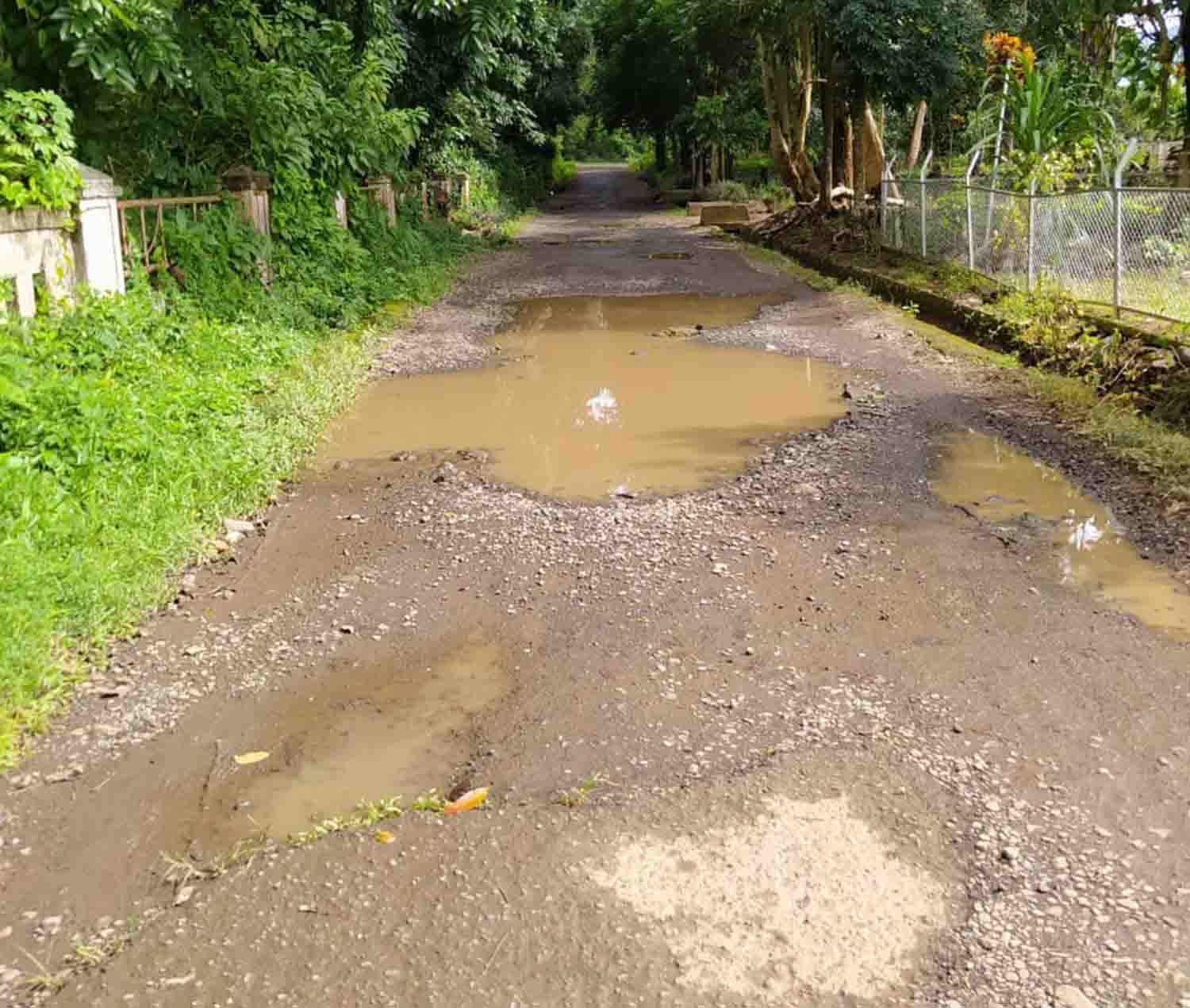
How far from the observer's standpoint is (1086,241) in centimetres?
1066

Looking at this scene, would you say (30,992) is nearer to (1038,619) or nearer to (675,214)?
(1038,619)

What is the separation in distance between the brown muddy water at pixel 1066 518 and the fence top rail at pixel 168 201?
21.5 ft

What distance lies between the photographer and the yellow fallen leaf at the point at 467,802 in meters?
3.60

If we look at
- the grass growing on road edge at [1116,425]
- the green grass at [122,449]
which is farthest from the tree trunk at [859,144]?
the green grass at [122,449]

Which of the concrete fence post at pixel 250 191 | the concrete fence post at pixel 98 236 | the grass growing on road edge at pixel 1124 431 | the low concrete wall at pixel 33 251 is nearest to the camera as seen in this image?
the grass growing on road edge at pixel 1124 431

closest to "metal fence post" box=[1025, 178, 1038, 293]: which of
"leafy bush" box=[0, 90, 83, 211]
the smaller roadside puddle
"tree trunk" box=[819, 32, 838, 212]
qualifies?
"leafy bush" box=[0, 90, 83, 211]

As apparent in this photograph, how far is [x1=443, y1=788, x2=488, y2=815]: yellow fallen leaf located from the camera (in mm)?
3600

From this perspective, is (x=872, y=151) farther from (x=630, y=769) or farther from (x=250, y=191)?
(x=630, y=769)

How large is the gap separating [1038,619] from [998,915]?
83.0 inches

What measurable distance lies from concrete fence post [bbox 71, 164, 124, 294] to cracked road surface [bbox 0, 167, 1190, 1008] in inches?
115

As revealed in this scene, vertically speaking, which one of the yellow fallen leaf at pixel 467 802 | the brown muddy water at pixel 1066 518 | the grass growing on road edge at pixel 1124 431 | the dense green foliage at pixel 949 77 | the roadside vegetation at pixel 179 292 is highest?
the dense green foliage at pixel 949 77

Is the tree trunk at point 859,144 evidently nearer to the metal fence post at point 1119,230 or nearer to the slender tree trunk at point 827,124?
the slender tree trunk at point 827,124

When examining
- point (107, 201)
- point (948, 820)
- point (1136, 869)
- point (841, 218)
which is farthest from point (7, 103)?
point (841, 218)

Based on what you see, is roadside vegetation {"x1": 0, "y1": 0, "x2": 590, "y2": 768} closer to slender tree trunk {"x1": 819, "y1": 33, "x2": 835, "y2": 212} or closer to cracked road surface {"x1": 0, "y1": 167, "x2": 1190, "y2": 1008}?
cracked road surface {"x1": 0, "y1": 167, "x2": 1190, "y2": 1008}
